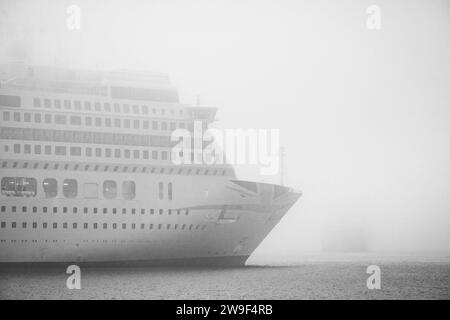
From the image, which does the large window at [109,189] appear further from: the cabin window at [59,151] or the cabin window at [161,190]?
the cabin window at [59,151]

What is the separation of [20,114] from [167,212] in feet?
41.4

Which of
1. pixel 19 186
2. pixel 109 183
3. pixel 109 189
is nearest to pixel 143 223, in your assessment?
pixel 109 189

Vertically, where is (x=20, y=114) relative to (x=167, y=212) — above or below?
above

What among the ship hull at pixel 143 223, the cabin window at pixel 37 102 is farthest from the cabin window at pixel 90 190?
the cabin window at pixel 37 102

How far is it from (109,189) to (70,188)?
2.74 m

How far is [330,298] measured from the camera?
4372 centimetres

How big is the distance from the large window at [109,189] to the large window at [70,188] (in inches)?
80.1

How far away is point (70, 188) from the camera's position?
5309cm

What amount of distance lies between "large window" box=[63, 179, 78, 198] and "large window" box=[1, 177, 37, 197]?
205 centimetres

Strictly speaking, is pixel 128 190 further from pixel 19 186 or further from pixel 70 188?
pixel 19 186

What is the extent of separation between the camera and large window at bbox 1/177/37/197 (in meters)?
52.2

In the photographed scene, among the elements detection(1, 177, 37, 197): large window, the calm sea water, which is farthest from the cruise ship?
the calm sea water
